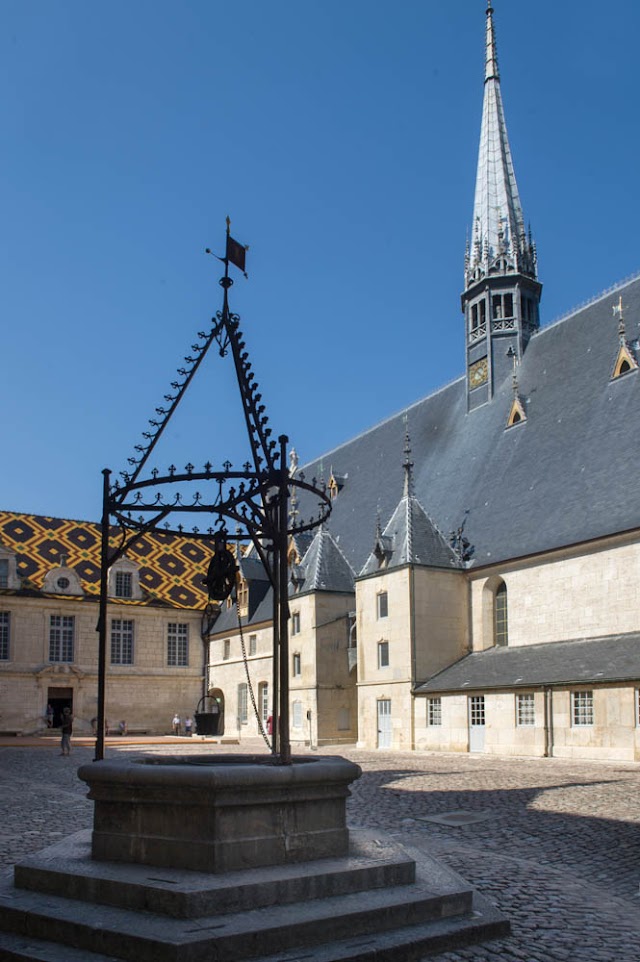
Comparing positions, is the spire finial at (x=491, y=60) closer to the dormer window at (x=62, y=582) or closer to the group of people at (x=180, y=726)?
the dormer window at (x=62, y=582)

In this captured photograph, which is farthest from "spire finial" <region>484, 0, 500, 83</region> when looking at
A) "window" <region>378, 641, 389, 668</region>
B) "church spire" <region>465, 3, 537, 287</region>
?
"window" <region>378, 641, 389, 668</region>

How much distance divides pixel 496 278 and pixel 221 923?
117ft

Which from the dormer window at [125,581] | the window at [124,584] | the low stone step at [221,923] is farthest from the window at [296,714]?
the low stone step at [221,923]

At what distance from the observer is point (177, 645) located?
4591cm

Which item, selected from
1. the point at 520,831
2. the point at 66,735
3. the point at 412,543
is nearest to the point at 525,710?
the point at 412,543

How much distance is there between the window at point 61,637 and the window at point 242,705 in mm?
8040

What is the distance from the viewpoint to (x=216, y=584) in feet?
28.4

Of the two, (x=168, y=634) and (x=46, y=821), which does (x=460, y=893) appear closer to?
(x=46, y=821)

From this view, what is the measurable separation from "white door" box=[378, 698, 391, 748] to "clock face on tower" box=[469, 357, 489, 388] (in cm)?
1388

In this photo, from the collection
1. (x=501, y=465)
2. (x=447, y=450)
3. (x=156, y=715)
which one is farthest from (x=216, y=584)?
(x=156, y=715)

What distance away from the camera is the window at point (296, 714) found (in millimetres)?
35469

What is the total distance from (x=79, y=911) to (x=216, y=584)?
3282 mm

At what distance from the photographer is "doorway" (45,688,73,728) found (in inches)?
1635

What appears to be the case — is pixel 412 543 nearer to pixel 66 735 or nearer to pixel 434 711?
pixel 434 711
